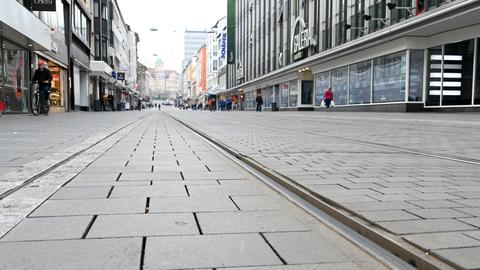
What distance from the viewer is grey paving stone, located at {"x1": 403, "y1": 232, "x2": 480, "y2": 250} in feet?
8.52

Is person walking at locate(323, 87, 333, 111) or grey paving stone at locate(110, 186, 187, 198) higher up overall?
person walking at locate(323, 87, 333, 111)

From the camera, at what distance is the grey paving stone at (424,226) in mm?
2916

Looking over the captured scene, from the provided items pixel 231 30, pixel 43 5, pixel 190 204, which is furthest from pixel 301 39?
pixel 231 30

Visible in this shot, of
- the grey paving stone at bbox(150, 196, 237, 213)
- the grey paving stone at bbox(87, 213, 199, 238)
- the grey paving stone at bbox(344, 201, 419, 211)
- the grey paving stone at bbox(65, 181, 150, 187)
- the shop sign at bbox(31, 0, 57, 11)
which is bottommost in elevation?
the grey paving stone at bbox(87, 213, 199, 238)

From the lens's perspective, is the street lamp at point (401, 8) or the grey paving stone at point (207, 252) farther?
the street lamp at point (401, 8)

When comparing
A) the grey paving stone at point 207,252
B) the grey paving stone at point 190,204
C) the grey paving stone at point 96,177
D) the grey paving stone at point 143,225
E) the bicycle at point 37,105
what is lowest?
the grey paving stone at point 207,252

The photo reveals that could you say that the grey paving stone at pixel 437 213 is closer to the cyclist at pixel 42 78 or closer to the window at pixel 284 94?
the cyclist at pixel 42 78

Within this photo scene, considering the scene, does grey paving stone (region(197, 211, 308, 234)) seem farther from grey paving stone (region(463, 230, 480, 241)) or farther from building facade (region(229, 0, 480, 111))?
building facade (region(229, 0, 480, 111))

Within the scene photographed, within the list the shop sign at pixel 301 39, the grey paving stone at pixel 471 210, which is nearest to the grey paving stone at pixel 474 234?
the grey paving stone at pixel 471 210

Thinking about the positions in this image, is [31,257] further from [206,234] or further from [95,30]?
[95,30]

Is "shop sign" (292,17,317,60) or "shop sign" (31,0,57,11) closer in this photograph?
"shop sign" (31,0,57,11)

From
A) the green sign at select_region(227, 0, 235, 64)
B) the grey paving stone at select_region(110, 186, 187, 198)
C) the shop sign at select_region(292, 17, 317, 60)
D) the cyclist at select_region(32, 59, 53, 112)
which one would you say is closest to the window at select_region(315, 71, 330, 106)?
the shop sign at select_region(292, 17, 317, 60)

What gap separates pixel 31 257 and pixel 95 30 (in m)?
54.4

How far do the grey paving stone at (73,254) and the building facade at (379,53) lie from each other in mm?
19281
